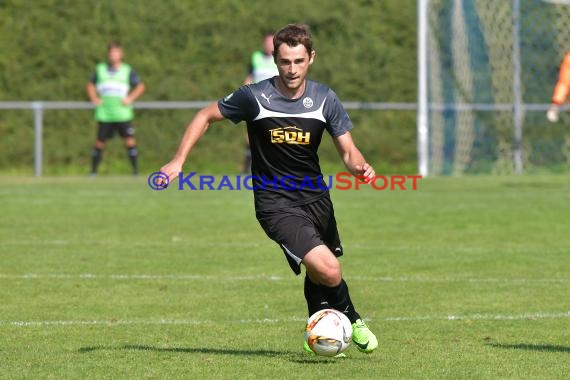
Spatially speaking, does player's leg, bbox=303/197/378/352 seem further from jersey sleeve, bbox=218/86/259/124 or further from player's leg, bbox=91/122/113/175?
player's leg, bbox=91/122/113/175

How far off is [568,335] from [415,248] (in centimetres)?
488

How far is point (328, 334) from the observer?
707 centimetres

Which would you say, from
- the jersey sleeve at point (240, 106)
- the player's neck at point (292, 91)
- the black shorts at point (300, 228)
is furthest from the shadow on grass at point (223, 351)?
the player's neck at point (292, 91)

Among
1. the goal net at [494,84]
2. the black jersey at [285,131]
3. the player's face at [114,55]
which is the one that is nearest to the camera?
the black jersey at [285,131]

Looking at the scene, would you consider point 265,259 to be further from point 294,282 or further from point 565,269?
point 565,269

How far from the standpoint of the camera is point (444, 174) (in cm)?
2267

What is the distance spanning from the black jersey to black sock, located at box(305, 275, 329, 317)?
0.50 metres

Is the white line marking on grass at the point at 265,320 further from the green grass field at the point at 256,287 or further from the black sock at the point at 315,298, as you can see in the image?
the black sock at the point at 315,298

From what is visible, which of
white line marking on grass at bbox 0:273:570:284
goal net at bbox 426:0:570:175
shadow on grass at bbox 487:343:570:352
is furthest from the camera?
goal net at bbox 426:0:570:175

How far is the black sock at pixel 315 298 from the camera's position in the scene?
7.54 m

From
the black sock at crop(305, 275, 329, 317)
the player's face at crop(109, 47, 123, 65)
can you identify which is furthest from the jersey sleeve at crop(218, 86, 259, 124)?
the player's face at crop(109, 47, 123, 65)

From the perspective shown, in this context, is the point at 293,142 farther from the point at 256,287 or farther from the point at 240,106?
the point at 256,287

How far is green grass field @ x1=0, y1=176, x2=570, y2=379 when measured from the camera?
7.20 metres

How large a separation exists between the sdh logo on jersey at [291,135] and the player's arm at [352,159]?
203 mm
